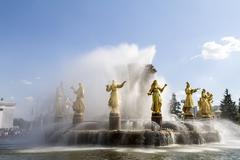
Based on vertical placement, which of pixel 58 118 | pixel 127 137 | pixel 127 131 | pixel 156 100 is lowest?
pixel 127 137

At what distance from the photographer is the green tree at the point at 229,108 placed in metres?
64.4

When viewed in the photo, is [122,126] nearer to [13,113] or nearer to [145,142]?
[145,142]

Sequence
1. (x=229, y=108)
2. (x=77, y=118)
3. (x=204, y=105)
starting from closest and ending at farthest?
(x=77, y=118) → (x=204, y=105) → (x=229, y=108)

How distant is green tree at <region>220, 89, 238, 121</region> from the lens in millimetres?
64438

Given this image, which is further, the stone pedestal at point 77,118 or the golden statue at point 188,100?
the golden statue at point 188,100

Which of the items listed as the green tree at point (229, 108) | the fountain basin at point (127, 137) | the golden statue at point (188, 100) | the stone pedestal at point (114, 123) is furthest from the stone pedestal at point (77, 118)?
the green tree at point (229, 108)

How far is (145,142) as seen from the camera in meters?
→ 22.5

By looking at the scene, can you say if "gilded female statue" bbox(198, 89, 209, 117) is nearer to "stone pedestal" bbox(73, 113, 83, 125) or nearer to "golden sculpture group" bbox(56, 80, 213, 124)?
"golden sculpture group" bbox(56, 80, 213, 124)

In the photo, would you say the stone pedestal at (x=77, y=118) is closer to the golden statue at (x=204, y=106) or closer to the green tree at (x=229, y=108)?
the golden statue at (x=204, y=106)

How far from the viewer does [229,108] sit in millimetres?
65188

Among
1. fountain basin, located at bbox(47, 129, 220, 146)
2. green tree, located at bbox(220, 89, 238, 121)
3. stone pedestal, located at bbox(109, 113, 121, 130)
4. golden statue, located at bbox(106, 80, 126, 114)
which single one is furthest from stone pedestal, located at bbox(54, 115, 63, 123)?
green tree, located at bbox(220, 89, 238, 121)

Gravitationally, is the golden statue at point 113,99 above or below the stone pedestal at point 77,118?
above

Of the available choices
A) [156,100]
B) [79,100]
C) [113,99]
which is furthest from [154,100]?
[79,100]

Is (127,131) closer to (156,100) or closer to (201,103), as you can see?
(156,100)
